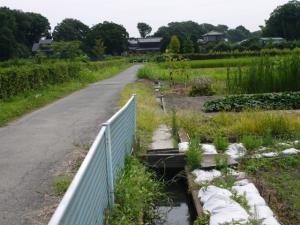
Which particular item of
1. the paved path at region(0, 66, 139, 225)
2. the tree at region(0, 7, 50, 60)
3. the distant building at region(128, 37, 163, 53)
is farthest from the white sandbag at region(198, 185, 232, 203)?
the distant building at region(128, 37, 163, 53)

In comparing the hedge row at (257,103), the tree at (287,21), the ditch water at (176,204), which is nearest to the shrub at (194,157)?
the ditch water at (176,204)

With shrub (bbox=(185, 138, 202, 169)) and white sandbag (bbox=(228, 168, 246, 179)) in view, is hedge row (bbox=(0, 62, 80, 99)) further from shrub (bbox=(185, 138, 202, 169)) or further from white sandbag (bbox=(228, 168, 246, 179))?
white sandbag (bbox=(228, 168, 246, 179))

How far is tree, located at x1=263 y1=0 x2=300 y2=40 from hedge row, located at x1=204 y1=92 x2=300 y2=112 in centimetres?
8124

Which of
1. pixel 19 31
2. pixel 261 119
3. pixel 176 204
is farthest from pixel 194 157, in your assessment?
pixel 19 31

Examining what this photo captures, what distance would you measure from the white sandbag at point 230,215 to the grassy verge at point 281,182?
0.50 meters

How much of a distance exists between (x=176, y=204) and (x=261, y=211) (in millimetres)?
2179

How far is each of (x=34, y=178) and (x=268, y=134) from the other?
13.8ft

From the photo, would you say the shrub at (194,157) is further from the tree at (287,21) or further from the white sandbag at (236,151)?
the tree at (287,21)

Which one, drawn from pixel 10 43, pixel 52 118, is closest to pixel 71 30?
pixel 10 43

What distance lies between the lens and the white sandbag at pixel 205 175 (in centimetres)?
623

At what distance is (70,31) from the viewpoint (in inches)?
3684

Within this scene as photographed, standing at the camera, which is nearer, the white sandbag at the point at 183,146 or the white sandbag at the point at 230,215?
the white sandbag at the point at 230,215

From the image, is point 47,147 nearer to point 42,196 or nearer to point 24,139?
point 24,139

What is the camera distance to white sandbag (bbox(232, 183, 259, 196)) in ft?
17.6
